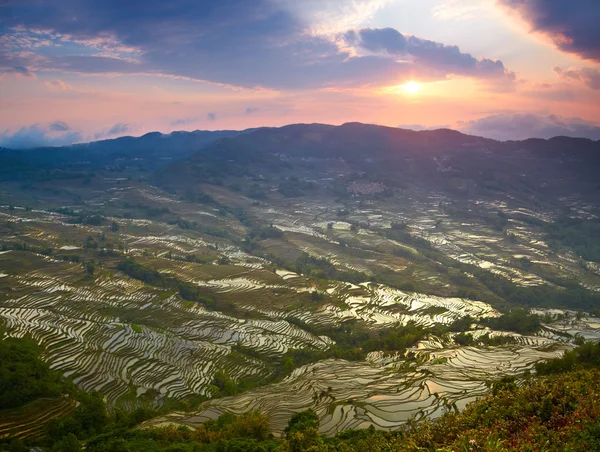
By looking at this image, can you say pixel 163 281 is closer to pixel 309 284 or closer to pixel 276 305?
pixel 276 305

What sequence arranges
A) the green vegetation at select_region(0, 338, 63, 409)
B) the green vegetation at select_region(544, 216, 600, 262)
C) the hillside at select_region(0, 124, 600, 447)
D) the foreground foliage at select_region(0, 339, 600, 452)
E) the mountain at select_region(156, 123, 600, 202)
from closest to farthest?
the foreground foliage at select_region(0, 339, 600, 452), the green vegetation at select_region(0, 338, 63, 409), the hillside at select_region(0, 124, 600, 447), the green vegetation at select_region(544, 216, 600, 262), the mountain at select_region(156, 123, 600, 202)

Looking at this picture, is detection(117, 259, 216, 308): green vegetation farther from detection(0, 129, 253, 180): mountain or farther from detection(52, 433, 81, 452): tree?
detection(0, 129, 253, 180): mountain

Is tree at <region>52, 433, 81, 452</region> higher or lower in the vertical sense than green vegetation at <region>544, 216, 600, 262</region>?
higher

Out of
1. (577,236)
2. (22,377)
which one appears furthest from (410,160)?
(22,377)

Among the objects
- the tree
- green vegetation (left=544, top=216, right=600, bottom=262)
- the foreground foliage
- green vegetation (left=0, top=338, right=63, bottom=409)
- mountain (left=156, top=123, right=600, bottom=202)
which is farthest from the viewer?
mountain (left=156, top=123, right=600, bottom=202)

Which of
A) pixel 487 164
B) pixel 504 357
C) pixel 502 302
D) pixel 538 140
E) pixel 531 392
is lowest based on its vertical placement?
pixel 502 302

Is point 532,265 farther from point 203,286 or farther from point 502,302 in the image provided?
point 203,286

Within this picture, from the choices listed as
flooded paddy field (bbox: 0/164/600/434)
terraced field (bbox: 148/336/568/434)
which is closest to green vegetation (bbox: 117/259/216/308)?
flooded paddy field (bbox: 0/164/600/434)

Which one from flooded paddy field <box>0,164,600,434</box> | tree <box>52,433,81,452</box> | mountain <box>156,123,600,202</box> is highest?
mountain <box>156,123,600,202</box>

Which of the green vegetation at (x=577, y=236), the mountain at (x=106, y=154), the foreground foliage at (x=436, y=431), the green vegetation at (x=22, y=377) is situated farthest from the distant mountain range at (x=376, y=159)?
the foreground foliage at (x=436, y=431)

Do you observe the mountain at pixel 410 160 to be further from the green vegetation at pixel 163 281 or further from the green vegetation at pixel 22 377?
the green vegetation at pixel 22 377

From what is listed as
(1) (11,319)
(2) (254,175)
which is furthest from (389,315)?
(2) (254,175)
